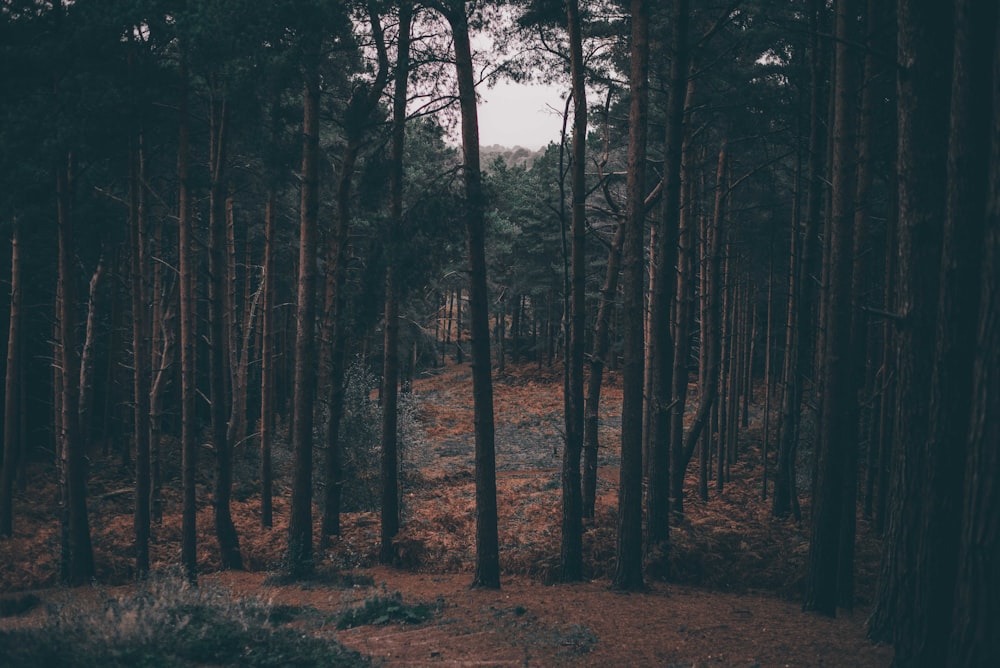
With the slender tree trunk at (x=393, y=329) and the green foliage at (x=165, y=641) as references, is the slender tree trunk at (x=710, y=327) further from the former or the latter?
the green foliage at (x=165, y=641)

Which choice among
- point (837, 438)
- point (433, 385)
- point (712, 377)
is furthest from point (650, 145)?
point (433, 385)

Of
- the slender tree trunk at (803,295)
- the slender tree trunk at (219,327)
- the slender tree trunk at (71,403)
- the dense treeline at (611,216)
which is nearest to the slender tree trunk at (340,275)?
the dense treeline at (611,216)

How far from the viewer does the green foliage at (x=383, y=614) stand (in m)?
8.50

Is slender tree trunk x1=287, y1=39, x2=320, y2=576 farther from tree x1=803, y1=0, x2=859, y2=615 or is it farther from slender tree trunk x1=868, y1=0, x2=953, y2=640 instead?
slender tree trunk x1=868, y1=0, x2=953, y2=640

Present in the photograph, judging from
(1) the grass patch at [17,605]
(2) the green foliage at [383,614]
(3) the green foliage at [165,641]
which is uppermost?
(3) the green foliage at [165,641]

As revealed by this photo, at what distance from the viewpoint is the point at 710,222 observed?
746 inches

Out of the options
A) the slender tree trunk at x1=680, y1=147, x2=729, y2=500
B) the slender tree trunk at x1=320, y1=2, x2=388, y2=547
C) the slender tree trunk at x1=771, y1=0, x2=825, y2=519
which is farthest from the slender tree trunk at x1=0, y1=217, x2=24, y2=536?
the slender tree trunk at x1=771, y1=0, x2=825, y2=519

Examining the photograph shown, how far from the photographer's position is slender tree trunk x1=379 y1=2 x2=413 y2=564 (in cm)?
1176

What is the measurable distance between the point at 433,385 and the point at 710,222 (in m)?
25.4

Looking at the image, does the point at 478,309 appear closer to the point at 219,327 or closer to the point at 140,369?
the point at 219,327

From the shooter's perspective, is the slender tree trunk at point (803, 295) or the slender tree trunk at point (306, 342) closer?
the slender tree trunk at point (306, 342)

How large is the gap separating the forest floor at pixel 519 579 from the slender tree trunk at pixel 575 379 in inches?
23.4

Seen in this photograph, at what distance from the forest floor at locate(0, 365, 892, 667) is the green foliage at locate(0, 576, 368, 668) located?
2.76 ft

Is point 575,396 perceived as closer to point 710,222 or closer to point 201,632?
point 201,632
